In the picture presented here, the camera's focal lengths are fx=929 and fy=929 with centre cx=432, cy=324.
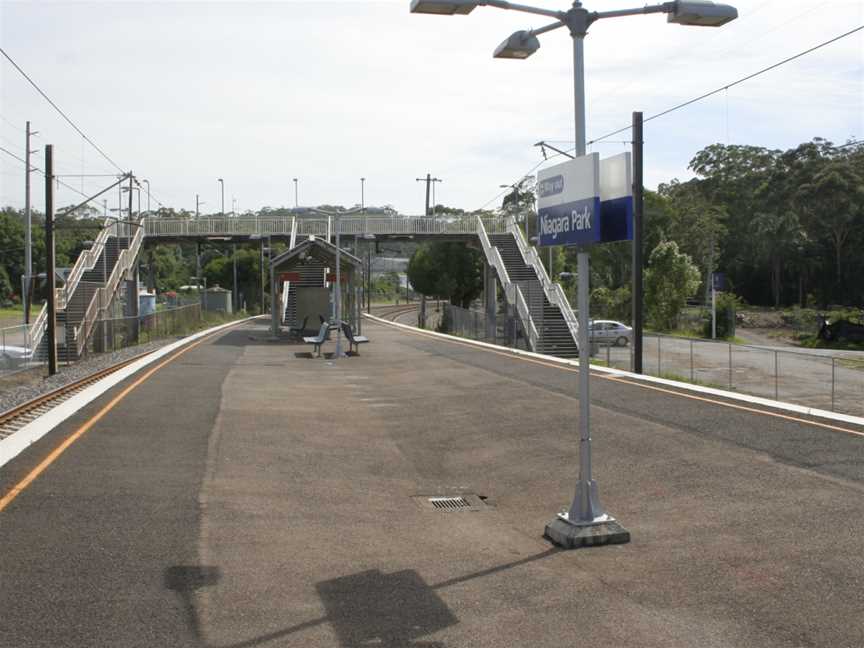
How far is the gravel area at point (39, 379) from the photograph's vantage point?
20694 millimetres

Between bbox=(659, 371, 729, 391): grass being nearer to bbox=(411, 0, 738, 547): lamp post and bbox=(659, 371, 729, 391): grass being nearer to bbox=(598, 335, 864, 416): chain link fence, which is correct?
bbox=(598, 335, 864, 416): chain link fence

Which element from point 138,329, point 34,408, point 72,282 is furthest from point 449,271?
point 34,408

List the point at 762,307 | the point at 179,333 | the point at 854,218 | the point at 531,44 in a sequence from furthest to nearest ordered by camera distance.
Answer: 1. the point at 762,307
2. the point at 854,218
3. the point at 179,333
4. the point at 531,44

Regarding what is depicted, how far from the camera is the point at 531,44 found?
9234 millimetres

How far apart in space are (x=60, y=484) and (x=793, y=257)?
82.4 m

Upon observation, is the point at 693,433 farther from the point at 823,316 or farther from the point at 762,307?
the point at 762,307

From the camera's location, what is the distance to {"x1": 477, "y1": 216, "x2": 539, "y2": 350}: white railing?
→ 134 ft

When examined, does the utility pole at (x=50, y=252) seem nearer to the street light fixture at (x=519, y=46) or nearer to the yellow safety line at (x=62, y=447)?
the yellow safety line at (x=62, y=447)

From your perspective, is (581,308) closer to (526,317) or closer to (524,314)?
(526,317)

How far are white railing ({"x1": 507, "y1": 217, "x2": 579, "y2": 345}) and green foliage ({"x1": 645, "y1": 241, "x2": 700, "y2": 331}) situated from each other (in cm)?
800

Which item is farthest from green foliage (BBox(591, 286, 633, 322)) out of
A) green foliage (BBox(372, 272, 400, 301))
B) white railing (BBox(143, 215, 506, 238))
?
green foliage (BBox(372, 272, 400, 301))

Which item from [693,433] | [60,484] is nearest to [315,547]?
[60,484]

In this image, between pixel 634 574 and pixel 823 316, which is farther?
pixel 823 316

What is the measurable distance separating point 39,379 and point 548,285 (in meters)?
24.2
